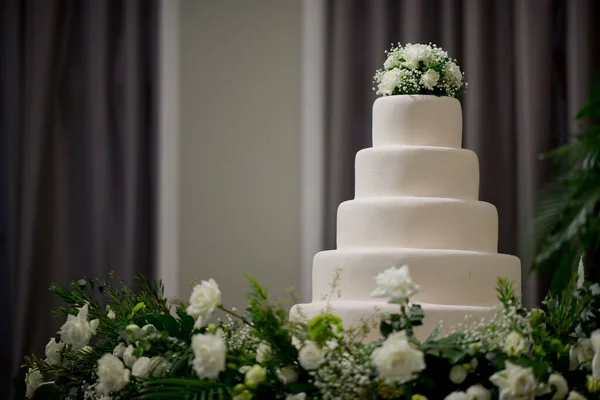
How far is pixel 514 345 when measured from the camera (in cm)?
222

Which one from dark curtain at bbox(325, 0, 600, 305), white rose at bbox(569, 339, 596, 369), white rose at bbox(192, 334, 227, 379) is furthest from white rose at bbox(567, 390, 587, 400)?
dark curtain at bbox(325, 0, 600, 305)

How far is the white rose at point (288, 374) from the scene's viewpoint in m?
2.27

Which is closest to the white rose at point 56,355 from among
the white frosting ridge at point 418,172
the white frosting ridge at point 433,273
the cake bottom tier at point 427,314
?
the cake bottom tier at point 427,314

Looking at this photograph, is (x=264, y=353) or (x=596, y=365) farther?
(x=264, y=353)

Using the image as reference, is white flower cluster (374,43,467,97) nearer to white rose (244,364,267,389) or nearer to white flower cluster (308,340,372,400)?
white flower cluster (308,340,372,400)

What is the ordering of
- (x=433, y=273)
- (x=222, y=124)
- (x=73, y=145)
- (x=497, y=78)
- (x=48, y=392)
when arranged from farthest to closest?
(x=222, y=124), (x=73, y=145), (x=497, y=78), (x=433, y=273), (x=48, y=392)

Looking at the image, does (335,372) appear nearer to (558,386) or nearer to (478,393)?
(478,393)

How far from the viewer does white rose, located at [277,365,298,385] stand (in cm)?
227

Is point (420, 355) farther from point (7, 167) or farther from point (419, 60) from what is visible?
point (7, 167)

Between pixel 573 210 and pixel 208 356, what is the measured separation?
94cm

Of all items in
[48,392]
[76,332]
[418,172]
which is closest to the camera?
[76,332]

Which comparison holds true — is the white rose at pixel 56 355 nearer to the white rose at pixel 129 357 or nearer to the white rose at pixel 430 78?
the white rose at pixel 129 357

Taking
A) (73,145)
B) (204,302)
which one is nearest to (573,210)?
(204,302)

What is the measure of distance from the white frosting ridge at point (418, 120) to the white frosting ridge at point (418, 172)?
70mm
